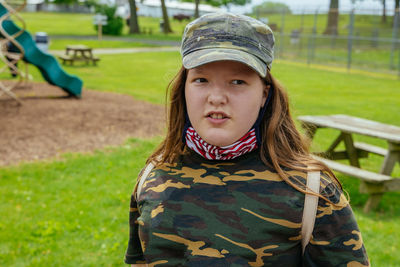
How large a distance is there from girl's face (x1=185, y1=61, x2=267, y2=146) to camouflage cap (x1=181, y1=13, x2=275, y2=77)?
44mm

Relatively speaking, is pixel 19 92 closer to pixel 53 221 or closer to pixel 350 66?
pixel 53 221

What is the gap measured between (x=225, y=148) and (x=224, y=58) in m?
0.30

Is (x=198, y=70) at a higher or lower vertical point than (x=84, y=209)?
higher

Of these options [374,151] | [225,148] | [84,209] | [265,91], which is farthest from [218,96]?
[374,151]

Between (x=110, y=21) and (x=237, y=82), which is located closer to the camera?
(x=237, y=82)

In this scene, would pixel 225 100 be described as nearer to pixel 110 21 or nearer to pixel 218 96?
pixel 218 96

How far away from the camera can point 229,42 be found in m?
1.53

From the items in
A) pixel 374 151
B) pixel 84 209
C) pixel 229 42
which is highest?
pixel 229 42

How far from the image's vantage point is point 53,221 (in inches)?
185

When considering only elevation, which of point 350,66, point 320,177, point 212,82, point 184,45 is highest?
point 184,45

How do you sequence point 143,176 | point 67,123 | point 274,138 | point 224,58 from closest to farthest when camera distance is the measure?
point 224,58
point 274,138
point 143,176
point 67,123

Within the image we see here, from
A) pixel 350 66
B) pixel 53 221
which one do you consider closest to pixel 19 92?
pixel 53 221

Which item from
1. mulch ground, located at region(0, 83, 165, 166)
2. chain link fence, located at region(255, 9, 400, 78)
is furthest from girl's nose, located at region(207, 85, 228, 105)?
chain link fence, located at region(255, 9, 400, 78)

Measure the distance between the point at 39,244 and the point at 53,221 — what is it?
0.46m
